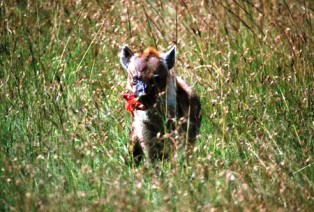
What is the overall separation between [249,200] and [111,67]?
10.4 ft

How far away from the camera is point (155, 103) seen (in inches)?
261

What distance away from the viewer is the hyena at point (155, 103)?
664 cm

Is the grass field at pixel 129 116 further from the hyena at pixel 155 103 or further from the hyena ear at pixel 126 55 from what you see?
the hyena ear at pixel 126 55

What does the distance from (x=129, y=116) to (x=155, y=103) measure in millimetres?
756

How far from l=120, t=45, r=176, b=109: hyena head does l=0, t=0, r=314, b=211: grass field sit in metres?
0.31

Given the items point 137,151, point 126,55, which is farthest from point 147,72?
point 137,151

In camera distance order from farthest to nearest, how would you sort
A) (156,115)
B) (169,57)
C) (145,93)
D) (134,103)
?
(169,57) < (156,115) < (134,103) < (145,93)

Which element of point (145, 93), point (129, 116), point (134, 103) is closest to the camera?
point (145, 93)

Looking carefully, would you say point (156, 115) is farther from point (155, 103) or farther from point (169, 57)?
point (169, 57)

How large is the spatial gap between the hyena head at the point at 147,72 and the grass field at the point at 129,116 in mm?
311

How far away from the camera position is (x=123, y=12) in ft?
30.7

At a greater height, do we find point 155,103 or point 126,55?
point 126,55

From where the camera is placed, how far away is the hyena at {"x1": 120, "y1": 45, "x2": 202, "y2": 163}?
6.64 m

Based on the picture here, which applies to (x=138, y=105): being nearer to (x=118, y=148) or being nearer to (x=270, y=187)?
(x=118, y=148)
